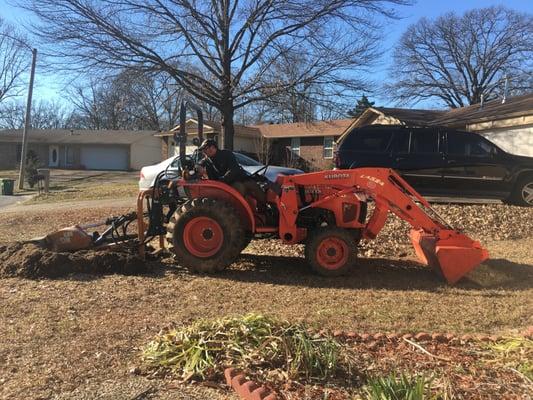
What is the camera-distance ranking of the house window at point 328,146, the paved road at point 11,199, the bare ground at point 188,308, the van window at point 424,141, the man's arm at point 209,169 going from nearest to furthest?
the bare ground at point 188,308 < the man's arm at point 209,169 < the van window at point 424,141 < the paved road at point 11,199 < the house window at point 328,146

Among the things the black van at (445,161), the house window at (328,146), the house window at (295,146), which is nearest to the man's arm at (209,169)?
the black van at (445,161)

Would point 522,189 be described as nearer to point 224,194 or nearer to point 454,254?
point 454,254

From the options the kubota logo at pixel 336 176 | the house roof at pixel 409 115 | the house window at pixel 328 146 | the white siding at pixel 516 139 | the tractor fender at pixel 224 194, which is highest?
the house roof at pixel 409 115

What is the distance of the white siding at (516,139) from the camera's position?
661 inches

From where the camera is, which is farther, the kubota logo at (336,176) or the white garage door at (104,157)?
the white garage door at (104,157)

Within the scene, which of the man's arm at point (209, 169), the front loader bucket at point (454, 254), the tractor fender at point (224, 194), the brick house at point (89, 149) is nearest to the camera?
the front loader bucket at point (454, 254)

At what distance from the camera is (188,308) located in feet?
20.3

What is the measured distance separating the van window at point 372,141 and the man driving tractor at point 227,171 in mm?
5638

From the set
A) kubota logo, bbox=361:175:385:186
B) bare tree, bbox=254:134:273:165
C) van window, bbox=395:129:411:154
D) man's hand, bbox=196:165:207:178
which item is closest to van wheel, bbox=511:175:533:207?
van window, bbox=395:129:411:154

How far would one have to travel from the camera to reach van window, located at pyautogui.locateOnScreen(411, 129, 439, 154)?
13.1m

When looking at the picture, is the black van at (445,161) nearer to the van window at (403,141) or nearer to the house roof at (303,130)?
the van window at (403,141)

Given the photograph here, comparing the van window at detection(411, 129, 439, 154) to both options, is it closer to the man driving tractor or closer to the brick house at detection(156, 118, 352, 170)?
the man driving tractor

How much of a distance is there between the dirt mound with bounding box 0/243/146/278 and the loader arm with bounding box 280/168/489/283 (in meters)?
2.29

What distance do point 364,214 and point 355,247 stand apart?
21.8 inches
